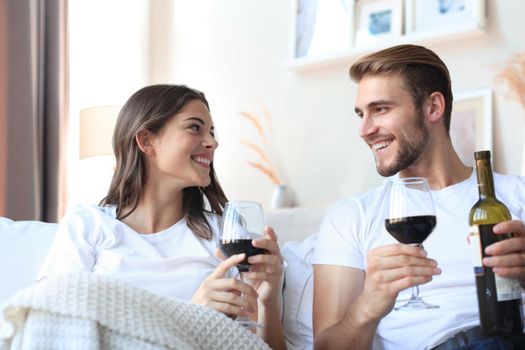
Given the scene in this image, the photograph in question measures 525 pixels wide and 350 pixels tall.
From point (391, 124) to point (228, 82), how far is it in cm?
219

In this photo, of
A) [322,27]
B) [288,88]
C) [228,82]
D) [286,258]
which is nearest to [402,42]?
[322,27]

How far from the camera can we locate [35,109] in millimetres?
3410

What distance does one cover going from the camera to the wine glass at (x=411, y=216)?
1276 millimetres

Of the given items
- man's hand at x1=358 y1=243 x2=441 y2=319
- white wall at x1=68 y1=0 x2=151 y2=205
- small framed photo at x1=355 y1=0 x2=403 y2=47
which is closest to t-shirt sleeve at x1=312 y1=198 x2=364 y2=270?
man's hand at x1=358 y1=243 x2=441 y2=319

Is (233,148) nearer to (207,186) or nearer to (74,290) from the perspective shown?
(207,186)

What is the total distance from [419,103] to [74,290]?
45.8 inches

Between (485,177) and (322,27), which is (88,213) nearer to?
(485,177)

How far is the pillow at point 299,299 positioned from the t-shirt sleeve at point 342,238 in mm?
171

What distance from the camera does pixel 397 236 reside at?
1.31 m

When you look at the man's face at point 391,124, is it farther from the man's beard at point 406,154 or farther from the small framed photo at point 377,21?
the small framed photo at point 377,21

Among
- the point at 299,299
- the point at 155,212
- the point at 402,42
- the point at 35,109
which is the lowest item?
the point at 299,299

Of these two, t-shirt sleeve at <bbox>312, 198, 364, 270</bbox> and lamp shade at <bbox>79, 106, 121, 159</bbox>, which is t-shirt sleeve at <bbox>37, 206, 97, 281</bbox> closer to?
→ t-shirt sleeve at <bbox>312, 198, 364, 270</bbox>

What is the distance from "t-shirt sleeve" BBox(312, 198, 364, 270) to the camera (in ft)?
5.56

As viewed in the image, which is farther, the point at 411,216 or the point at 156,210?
the point at 156,210
